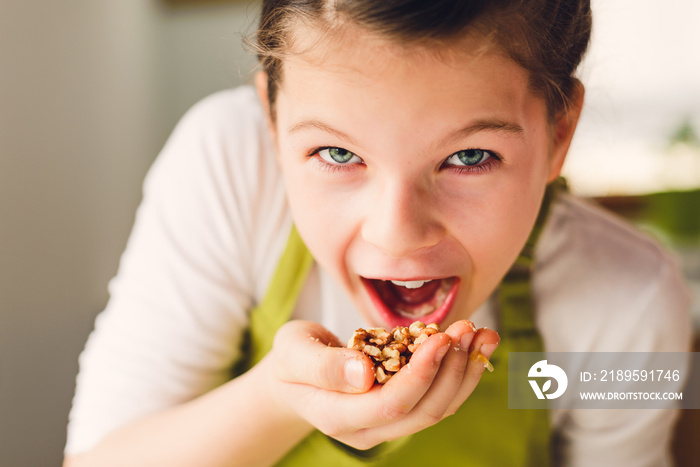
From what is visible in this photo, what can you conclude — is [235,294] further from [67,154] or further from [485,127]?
[67,154]

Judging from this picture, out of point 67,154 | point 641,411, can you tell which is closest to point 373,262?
point 641,411

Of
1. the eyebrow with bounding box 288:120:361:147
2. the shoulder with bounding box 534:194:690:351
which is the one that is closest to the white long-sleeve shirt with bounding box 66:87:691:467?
the shoulder with bounding box 534:194:690:351

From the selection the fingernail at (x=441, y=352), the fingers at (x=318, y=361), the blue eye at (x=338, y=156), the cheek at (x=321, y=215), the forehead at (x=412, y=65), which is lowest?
the fingers at (x=318, y=361)

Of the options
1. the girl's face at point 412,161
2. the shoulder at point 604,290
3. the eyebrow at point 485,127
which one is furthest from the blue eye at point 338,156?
the shoulder at point 604,290

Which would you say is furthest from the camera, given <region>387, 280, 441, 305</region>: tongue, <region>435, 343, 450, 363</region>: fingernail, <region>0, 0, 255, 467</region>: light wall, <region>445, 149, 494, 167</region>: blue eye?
<region>0, 0, 255, 467</region>: light wall

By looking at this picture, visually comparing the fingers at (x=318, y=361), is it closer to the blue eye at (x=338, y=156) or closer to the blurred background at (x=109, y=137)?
the blue eye at (x=338, y=156)

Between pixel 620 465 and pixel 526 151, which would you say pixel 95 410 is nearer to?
pixel 526 151

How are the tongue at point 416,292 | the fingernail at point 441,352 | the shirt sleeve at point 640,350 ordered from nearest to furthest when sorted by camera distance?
the fingernail at point 441,352 < the tongue at point 416,292 < the shirt sleeve at point 640,350

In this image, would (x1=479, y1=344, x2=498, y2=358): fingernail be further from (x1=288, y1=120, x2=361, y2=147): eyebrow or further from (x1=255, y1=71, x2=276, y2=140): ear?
(x1=255, y1=71, x2=276, y2=140): ear
